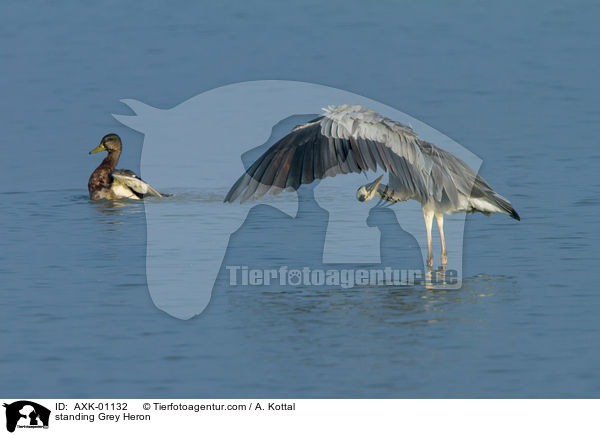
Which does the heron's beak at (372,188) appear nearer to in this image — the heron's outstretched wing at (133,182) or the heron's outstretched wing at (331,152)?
the heron's outstretched wing at (331,152)

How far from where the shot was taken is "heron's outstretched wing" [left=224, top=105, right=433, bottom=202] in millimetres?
11695

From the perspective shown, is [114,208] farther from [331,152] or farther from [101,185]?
[331,152]

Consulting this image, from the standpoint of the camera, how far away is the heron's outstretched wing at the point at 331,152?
1170cm

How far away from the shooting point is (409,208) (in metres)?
16.8

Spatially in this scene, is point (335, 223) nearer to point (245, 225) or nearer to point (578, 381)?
point (245, 225)

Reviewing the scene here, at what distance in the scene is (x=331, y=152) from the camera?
1177 cm

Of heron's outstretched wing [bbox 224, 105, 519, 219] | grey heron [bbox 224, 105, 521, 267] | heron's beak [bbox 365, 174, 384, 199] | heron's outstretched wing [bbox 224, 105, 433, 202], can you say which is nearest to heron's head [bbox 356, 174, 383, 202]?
heron's beak [bbox 365, 174, 384, 199]

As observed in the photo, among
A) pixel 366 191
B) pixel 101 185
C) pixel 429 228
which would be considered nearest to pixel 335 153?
pixel 366 191

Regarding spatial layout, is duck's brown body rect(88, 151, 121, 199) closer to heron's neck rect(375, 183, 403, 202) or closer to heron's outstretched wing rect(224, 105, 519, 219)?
heron's neck rect(375, 183, 403, 202)
